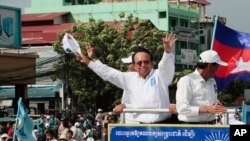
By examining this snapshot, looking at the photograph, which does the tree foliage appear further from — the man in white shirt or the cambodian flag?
A: the man in white shirt

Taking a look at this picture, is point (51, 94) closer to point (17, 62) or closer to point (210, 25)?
point (17, 62)

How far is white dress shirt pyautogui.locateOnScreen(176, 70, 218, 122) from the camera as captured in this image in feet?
24.2

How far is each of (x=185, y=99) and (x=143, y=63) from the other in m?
0.75

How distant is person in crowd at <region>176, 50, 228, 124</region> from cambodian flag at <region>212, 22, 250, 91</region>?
232 inches

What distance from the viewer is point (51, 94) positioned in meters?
58.3

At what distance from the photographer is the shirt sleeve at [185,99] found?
7.34 metres

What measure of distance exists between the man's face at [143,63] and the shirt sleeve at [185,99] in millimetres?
556

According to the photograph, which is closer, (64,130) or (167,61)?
(167,61)

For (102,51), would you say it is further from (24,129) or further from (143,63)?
(143,63)

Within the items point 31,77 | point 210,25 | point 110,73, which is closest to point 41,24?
point 210,25

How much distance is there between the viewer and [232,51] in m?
14.3

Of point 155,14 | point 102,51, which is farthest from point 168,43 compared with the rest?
point 155,14

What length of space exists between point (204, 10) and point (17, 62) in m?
64.5

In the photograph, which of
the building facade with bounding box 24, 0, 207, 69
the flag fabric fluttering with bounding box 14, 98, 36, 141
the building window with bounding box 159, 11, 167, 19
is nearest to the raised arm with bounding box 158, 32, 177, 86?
the flag fabric fluttering with bounding box 14, 98, 36, 141
